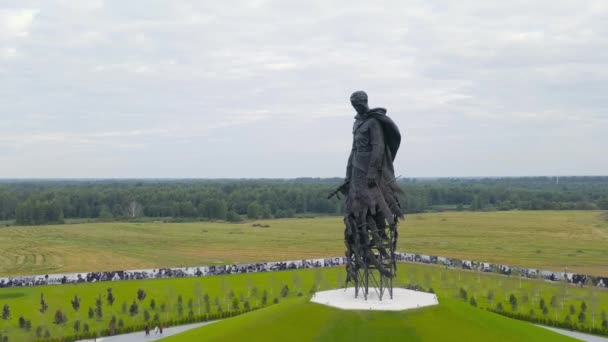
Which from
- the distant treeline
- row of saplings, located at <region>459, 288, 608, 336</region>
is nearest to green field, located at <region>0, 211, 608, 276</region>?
the distant treeline

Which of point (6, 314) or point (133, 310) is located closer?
point (6, 314)

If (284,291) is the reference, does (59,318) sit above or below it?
below

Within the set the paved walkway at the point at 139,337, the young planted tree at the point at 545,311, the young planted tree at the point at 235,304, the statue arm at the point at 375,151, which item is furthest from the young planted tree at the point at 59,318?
the young planted tree at the point at 545,311

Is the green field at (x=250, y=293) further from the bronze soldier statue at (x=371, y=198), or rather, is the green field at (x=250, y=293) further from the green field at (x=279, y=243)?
the green field at (x=279, y=243)

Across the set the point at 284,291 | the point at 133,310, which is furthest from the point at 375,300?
the point at 133,310

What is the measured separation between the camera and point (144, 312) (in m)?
39.5

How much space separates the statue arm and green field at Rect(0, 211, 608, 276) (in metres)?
36.7

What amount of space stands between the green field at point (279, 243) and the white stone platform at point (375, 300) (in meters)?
34.0

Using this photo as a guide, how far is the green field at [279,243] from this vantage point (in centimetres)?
6612

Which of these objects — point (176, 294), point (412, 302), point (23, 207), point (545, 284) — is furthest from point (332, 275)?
point (23, 207)

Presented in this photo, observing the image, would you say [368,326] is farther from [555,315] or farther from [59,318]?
[59,318]

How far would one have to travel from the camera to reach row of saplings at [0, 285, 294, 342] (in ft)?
118

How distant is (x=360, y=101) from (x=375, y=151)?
2902 millimetres

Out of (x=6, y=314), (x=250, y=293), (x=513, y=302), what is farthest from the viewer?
(x=250, y=293)
